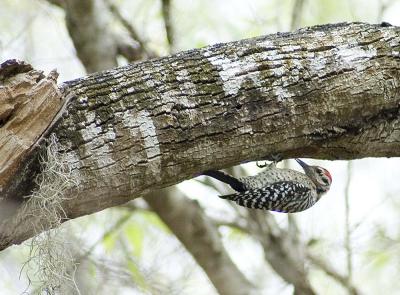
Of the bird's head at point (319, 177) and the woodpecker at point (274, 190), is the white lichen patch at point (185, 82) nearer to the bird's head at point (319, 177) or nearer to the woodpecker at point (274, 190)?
the woodpecker at point (274, 190)

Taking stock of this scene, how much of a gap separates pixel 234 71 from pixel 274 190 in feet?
2.68

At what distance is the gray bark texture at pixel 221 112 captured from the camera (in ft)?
7.60

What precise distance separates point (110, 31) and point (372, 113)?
80.3 inches

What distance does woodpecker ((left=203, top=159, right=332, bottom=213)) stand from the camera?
316 centimetres

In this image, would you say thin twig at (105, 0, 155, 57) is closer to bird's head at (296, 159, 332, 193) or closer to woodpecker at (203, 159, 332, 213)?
bird's head at (296, 159, 332, 193)

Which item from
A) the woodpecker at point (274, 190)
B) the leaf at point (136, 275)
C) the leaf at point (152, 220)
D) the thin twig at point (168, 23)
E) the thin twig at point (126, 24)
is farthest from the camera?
the leaf at point (152, 220)

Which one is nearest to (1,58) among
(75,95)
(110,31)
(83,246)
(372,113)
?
(110,31)

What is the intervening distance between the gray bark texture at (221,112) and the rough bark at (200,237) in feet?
4.70

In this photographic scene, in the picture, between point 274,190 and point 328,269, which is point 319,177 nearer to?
point 274,190

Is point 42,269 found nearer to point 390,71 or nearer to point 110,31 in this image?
point 390,71

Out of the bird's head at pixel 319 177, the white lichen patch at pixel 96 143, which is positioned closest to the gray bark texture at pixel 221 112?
the white lichen patch at pixel 96 143

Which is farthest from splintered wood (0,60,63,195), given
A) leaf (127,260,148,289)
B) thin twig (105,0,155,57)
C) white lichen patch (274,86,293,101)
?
thin twig (105,0,155,57)

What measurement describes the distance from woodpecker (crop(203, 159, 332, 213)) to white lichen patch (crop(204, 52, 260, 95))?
1.86 ft

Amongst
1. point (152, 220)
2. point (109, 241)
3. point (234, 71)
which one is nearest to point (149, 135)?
point (234, 71)
